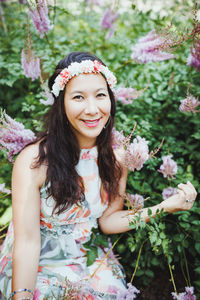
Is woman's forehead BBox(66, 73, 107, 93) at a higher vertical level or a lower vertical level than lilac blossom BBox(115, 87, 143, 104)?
lower

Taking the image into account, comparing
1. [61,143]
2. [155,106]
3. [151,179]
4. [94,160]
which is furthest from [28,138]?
[155,106]

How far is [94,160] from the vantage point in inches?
67.7

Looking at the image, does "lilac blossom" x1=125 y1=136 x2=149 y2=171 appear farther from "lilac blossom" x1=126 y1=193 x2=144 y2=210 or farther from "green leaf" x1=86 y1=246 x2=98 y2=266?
"green leaf" x1=86 y1=246 x2=98 y2=266

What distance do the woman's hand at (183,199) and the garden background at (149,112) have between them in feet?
0.33

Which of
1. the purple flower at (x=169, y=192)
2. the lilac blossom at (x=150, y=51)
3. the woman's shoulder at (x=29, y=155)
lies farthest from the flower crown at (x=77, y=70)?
the purple flower at (x=169, y=192)

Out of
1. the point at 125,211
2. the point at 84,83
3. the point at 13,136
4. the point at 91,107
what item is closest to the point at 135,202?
the point at 125,211

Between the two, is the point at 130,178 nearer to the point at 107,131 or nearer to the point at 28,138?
the point at 107,131

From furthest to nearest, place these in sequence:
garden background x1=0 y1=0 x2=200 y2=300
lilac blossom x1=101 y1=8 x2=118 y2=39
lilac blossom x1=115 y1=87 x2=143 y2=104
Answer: lilac blossom x1=101 y1=8 x2=118 y2=39 → lilac blossom x1=115 y1=87 x2=143 y2=104 → garden background x1=0 y1=0 x2=200 y2=300

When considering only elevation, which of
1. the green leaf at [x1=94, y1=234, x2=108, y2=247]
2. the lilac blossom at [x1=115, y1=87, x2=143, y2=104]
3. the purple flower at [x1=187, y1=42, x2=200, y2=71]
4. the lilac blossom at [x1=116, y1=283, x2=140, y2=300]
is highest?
the purple flower at [x1=187, y1=42, x2=200, y2=71]

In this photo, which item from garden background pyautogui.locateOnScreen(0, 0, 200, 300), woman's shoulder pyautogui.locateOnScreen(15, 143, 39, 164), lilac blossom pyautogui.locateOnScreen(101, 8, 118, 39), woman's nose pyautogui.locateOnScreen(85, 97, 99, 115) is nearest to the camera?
woman's nose pyautogui.locateOnScreen(85, 97, 99, 115)

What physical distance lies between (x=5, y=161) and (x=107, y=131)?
0.78 m

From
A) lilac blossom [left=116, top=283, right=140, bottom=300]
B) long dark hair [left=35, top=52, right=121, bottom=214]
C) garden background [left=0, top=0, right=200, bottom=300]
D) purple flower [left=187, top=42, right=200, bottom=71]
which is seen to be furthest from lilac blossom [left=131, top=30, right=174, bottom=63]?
lilac blossom [left=116, top=283, right=140, bottom=300]

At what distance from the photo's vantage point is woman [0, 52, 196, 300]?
1407 mm

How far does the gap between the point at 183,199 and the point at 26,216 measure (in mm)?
870
